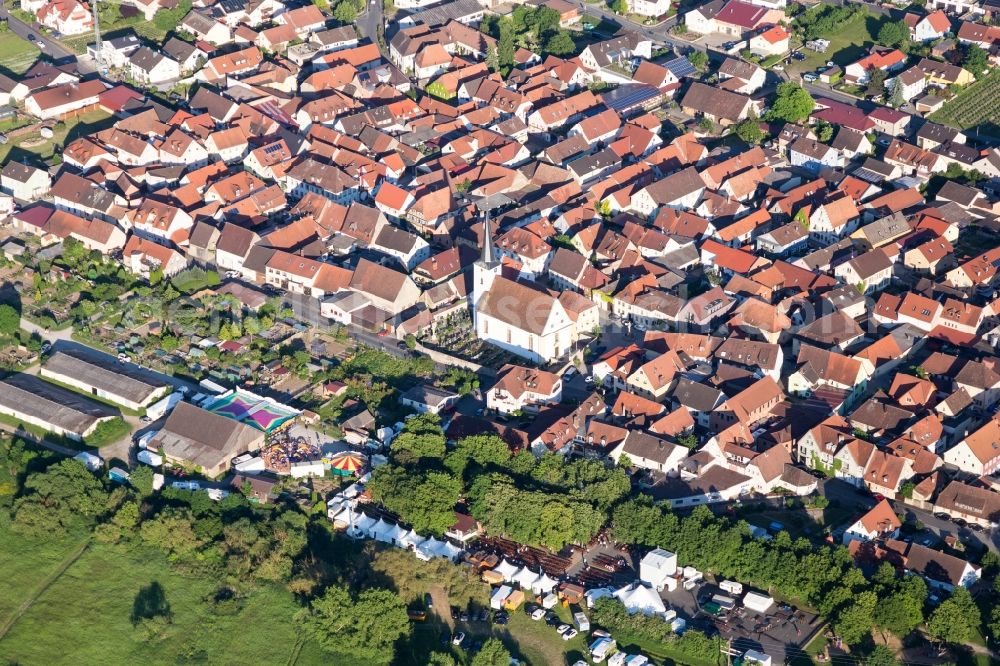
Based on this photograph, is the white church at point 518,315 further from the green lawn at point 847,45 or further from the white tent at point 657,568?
the green lawn at point 847,45

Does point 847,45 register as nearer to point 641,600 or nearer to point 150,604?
point 641,600

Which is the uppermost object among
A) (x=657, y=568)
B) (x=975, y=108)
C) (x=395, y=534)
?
(x=395, y=534)

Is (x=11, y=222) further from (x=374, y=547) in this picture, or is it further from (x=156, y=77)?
(x=374, y=547)

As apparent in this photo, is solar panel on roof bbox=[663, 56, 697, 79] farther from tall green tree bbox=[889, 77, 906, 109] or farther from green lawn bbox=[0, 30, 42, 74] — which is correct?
green lawn bbox=[0, 30, 42, 74]

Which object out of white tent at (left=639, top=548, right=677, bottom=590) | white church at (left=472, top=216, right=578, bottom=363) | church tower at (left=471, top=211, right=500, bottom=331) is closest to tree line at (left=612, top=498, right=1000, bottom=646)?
white tent at (left=639, top=548, right=677, bottom=590)

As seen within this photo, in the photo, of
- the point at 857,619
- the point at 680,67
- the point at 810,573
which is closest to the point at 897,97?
the point at 680,67

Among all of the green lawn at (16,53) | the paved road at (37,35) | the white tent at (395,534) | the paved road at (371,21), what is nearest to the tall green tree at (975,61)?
the paved road at (371,21)
